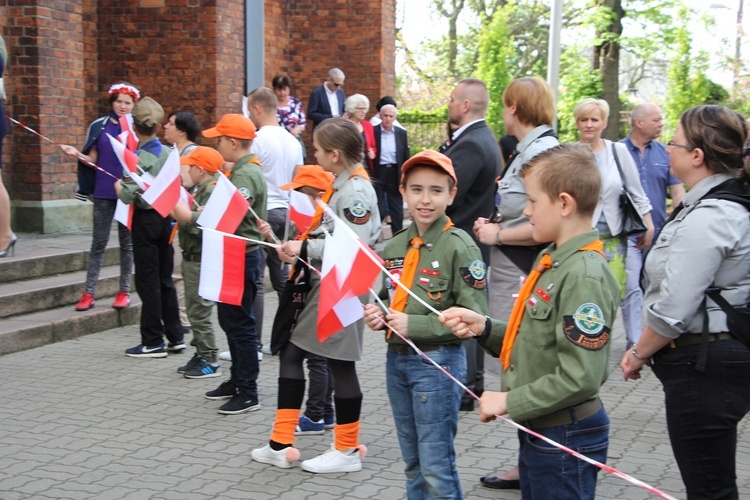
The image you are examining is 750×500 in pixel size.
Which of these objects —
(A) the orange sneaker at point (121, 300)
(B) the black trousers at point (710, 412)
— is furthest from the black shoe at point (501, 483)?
(A) the orange sneaker at point (121, 300)

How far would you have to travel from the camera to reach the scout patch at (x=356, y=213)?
16.4 feet

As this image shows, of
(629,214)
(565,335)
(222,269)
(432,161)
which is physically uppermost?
(432,161)

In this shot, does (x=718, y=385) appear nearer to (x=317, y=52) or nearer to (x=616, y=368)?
(x=616, y=368)

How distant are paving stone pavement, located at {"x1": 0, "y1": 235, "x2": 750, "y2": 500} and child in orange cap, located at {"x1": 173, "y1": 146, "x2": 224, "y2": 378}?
19 cm

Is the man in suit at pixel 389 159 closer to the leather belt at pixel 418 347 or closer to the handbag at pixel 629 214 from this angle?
the handbag at pixel 629 214

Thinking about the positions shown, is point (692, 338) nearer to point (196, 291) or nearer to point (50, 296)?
point (196, 291)

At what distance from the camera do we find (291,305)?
5262 millimetres

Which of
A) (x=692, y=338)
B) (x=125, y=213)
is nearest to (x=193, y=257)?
(x=125, y=213)

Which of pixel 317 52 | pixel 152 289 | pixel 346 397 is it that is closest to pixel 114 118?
pixel 152 289

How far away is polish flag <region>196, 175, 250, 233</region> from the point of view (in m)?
5.85

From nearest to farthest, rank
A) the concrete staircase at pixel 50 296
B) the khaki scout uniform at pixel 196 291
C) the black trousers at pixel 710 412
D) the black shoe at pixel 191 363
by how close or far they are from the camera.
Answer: the black trousers at pixel 710 412
the khaki scout uniform at pixel 196 291
the black shoe at pixel 191 363
the concrete staircase at pixel 50 296

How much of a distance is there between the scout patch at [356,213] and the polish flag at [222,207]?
1.12 meters

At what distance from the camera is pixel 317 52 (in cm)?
1650

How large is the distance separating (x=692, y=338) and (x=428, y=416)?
1.14 metres
